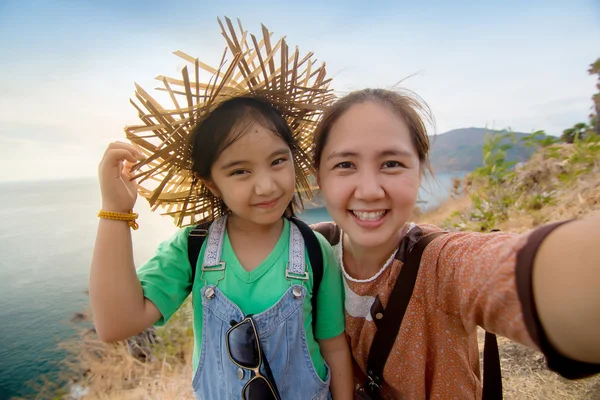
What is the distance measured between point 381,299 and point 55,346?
4547 mm

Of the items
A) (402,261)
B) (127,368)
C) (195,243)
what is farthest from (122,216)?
(127,368)

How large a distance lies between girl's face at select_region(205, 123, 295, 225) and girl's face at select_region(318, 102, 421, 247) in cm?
21

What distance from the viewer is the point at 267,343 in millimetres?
1050

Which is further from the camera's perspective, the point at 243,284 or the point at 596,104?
the point at 596,104

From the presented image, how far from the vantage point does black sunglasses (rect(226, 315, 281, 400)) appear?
38.7 inches

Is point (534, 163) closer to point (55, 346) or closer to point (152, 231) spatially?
point (152, 231)

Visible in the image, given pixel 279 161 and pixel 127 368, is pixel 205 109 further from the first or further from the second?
pixel 127 368

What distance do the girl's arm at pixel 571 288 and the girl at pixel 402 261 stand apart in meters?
0.06

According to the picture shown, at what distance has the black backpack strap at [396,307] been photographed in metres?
1.01

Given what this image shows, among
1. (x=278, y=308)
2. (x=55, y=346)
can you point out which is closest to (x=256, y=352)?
(x=278, y=308)

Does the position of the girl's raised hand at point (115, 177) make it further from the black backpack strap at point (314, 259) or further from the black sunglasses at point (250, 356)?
the black backpack strap at point (314, 259)

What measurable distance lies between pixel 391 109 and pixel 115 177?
105 cm

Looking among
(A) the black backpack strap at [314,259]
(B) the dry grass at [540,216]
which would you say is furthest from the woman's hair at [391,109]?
(B) the dry grass at [540,216]

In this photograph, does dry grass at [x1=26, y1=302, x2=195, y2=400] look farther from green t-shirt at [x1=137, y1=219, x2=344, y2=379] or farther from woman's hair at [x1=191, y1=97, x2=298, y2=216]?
woman's hair at [x1=191, y1=97, x2=298, y2=216]
